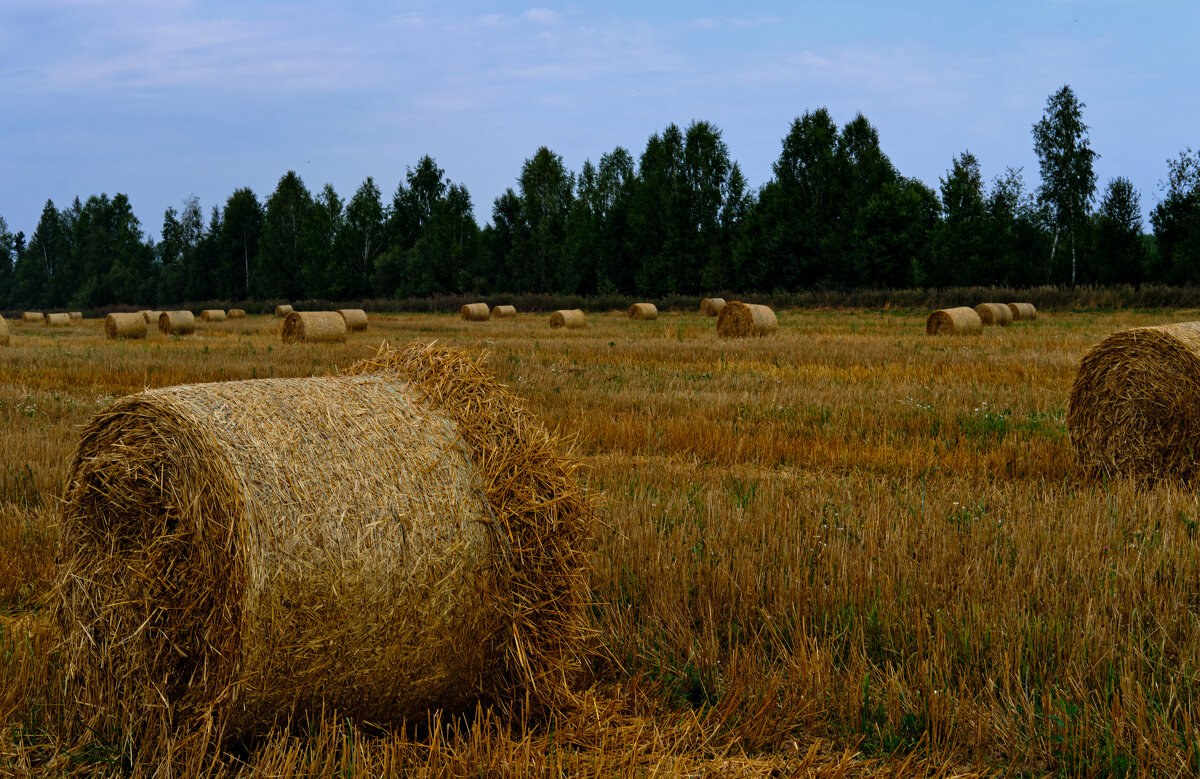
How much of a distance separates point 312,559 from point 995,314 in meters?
31.4

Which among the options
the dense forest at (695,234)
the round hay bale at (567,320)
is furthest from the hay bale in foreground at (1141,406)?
the dense forest at (695,234)

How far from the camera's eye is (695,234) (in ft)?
212

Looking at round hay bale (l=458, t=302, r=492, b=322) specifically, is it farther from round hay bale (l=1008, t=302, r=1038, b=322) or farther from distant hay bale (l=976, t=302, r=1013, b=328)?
round hay bale (l=1008, t=302, r=1038, b=322)

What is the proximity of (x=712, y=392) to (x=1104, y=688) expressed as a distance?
8.99 m

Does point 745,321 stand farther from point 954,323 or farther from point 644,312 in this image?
point 644,312

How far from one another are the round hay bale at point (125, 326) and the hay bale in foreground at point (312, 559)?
29.0 m

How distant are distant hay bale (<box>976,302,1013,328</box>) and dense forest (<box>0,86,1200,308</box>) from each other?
19.9m

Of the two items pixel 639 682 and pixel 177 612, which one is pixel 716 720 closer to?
pixel 639 682

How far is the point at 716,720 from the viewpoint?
155 inches

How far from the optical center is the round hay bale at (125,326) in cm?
2989

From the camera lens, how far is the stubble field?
11.8 ft

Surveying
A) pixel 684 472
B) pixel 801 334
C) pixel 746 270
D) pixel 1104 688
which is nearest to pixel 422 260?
pixel 746 270

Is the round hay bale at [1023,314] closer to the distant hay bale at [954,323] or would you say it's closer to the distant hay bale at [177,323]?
the distant hay bale at [954,323]

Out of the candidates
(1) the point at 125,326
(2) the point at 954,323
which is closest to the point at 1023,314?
(2) the point at 954,323
